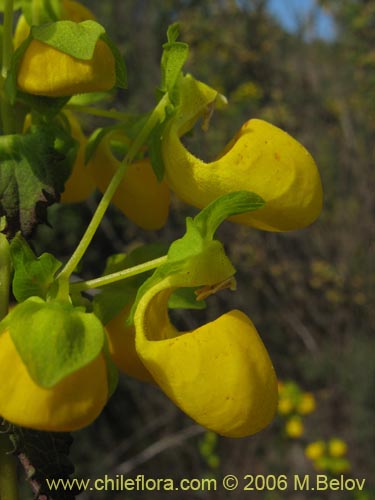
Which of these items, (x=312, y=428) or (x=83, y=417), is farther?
(x=312, y=428)

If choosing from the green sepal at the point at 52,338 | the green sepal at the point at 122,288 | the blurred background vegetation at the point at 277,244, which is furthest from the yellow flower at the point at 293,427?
the green sepal at the point at 52,338

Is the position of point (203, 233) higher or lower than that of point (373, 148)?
higher

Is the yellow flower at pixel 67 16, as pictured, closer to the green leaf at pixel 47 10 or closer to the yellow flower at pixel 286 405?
the green leaf at pixel 47 10

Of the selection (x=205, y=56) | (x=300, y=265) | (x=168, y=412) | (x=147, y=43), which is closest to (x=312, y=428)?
(x=168, y=412)

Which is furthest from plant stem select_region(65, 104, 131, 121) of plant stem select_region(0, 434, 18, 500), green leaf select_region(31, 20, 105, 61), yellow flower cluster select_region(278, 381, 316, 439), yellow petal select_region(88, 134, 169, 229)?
yellow flower cluster select_region(278, 381, 316, 439)

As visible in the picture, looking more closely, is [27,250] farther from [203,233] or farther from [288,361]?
[288,361]

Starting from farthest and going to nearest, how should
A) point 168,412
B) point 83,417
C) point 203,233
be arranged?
point 168,412
point 203,233
point 83,417
